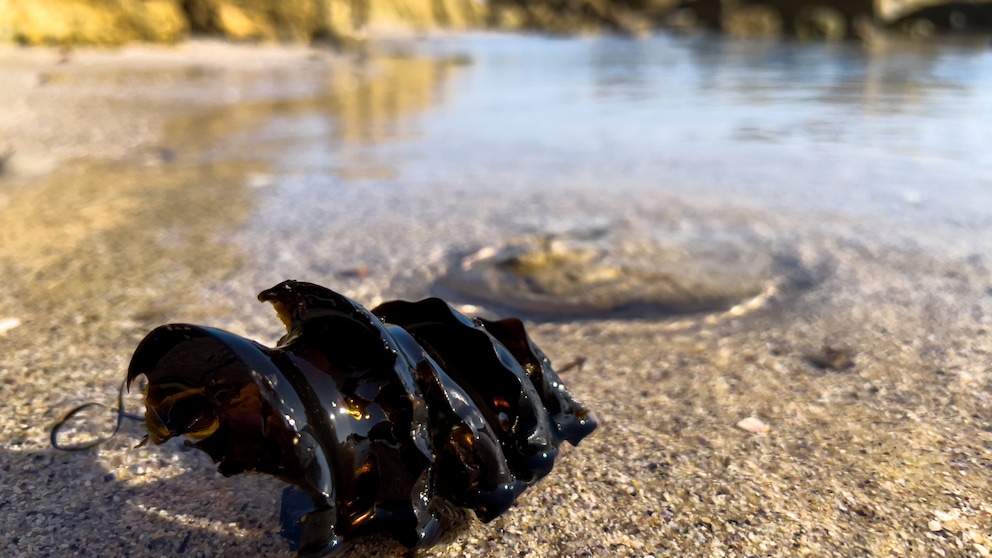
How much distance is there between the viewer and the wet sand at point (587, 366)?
4.29ft

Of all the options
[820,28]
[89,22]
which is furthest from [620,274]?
[820,28]

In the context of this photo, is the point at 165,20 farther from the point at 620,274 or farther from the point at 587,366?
the point at 587,366

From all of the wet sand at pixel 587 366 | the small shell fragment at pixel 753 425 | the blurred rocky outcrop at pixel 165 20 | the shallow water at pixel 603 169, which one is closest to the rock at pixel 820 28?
the blurred rocky outcrop at pixel 165 20

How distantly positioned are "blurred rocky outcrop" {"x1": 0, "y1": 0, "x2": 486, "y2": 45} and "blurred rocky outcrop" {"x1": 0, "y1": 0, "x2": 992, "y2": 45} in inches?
0.7

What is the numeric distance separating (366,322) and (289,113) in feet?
22.9

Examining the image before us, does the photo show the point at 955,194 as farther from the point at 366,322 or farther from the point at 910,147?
the point at 366,322

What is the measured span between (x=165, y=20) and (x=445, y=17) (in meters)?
63.8

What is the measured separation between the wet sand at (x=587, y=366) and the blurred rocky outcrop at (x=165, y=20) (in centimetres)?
882

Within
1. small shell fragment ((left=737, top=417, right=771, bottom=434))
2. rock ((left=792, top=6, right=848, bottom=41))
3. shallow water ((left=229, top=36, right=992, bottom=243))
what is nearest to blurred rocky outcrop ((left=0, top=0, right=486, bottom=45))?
shallow water ((left=229, top=36, right=992, bottom=243))

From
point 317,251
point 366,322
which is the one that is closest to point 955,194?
point 317,251

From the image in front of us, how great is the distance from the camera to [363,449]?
3.59 feet

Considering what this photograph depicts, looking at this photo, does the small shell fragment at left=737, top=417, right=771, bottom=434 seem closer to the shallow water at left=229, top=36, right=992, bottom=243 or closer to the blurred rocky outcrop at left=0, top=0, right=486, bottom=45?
the shallow water at left=229, top=36, right=992, bottom=243

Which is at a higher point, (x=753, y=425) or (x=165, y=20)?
(x=165, y=20)

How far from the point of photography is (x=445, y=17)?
7362 cm
